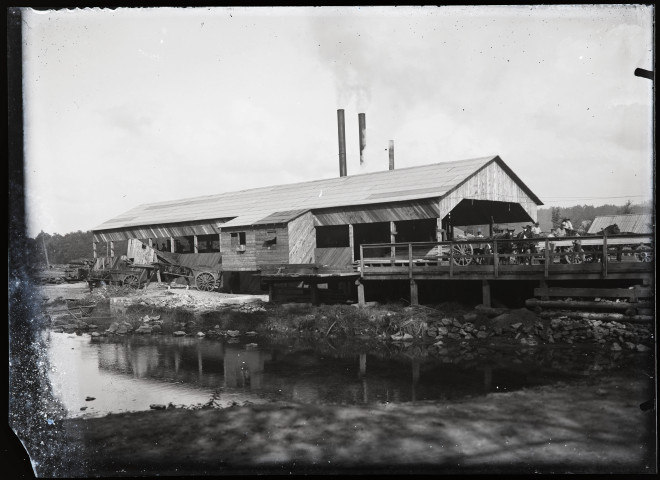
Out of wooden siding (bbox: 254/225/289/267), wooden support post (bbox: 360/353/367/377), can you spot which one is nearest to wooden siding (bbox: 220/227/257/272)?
wooden siding (bbox: 254/225/289/267)

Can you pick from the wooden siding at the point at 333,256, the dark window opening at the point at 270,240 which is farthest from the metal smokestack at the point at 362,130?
the dark window opening at the point at 270,240

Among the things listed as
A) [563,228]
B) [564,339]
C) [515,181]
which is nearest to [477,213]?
[515,181]

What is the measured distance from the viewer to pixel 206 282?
29.8 meters

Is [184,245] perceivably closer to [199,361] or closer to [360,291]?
[360,291]

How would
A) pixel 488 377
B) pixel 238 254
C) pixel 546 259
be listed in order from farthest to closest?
1. pixel 238 254
2. pixel 546 259
3. pixel 488 377

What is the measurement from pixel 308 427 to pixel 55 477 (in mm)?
3694

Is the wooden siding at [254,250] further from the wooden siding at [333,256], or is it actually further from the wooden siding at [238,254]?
the wooden siding at [333,256]

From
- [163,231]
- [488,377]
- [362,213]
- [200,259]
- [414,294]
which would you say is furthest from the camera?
[163,231]

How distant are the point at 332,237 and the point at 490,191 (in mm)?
7913

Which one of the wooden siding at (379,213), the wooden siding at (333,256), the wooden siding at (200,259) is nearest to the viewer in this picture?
the wooden siding at (379,213)

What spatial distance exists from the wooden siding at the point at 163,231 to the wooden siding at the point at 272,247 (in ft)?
19.3

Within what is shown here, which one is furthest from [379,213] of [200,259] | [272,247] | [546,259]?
[200,259]

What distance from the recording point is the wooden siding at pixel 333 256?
24062 millimetres

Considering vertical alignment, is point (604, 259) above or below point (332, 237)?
below
